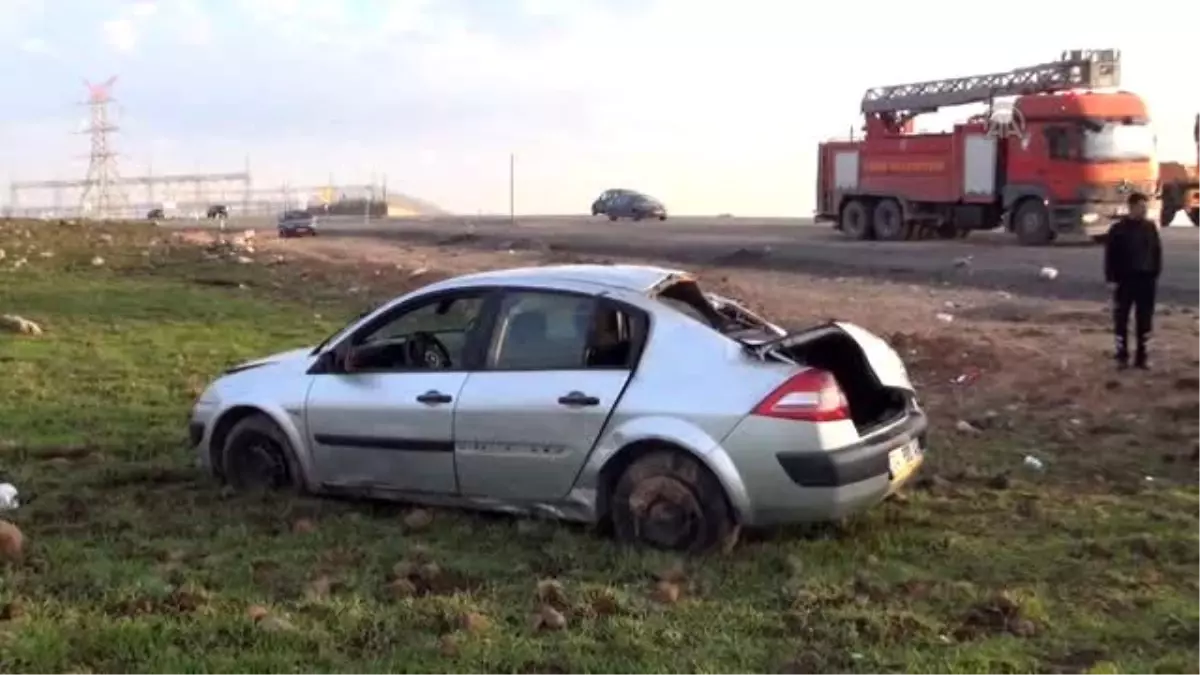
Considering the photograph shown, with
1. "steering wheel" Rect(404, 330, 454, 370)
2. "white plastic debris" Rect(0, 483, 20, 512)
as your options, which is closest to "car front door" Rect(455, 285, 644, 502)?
"steering wheel" Rect(404, 330, 454, 370)

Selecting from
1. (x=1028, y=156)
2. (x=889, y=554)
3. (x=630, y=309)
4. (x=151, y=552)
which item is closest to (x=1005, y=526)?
(x=889, y=554)

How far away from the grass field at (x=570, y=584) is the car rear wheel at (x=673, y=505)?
149 mm

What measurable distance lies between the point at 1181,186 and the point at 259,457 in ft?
114

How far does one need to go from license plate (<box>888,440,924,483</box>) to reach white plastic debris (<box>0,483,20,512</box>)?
4526 millimetres

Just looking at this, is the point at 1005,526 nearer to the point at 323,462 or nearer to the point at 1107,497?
the point at 1107,497

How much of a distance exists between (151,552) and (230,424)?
61.1 inches

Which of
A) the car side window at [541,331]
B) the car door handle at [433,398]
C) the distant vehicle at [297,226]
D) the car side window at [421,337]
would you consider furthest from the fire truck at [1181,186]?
the car door handle at [433,398]

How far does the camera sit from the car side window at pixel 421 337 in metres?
7.77

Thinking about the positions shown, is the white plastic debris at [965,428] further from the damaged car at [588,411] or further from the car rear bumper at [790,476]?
the car rear bumper at [790,476]

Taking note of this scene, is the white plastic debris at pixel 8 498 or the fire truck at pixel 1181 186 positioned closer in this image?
the white plastic debris at pixel 8 498

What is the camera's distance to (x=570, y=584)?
6270 millimetres

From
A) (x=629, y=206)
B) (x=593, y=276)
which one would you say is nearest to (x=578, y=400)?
(x=593, y=276)

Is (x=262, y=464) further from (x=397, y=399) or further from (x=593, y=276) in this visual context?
(x=593, y=276)

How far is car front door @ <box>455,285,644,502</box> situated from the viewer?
7.07 meters
